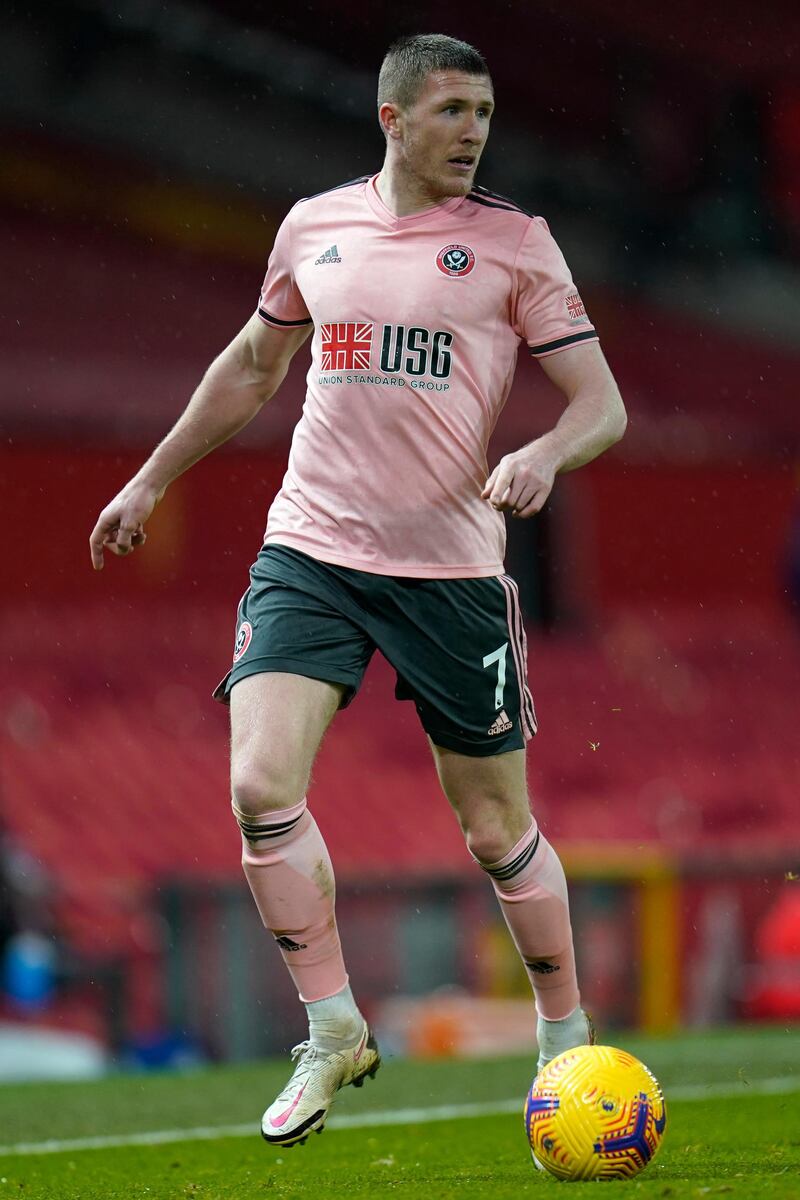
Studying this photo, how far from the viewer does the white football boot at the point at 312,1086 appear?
4309 millimetres

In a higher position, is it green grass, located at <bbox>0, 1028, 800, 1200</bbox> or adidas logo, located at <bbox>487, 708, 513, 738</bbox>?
adidas logo, located at <bbox>487, 708, 513, 738</bbox>

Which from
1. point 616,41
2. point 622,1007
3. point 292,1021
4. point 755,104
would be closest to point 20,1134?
point 292,1021

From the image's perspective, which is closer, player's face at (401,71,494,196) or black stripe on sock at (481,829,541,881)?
player's face at (401,71,494,196)

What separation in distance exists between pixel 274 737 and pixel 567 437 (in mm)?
915

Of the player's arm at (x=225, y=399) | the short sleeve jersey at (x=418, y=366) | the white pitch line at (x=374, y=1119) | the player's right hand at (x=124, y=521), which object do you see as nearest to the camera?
the short sleeve jersey at (x=418, y=366)

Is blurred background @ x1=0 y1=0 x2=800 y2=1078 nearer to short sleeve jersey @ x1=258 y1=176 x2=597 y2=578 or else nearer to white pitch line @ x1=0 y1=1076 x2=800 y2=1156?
white pitch line @ x1=0 y1=1076 x2=800 y2=1156

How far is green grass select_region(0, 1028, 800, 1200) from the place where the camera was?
428 cm

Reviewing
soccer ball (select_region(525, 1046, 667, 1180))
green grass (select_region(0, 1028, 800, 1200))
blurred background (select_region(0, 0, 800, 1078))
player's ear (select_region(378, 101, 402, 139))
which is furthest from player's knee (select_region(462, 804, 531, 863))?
blurred background (select_region(0, 0, 800, 1078))

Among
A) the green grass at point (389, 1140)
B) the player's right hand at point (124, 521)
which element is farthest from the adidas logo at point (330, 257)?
the green grass at point (389, 1140)

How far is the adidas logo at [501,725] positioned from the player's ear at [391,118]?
135 cm

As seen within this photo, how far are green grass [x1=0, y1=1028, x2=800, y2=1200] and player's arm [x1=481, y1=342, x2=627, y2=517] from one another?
55.2 inches

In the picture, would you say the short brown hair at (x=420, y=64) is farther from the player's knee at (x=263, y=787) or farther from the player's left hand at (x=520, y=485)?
the player's knee at (x=263, y=787)

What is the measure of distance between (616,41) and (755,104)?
2370 mm

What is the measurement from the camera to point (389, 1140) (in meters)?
5.66
